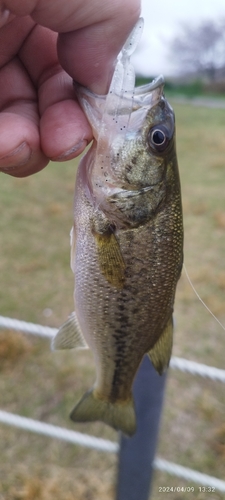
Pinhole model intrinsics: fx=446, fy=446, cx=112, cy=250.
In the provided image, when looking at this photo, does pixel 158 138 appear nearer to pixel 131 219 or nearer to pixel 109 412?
pixel 131 219

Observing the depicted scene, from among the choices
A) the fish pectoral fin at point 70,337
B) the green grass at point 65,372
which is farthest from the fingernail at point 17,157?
the green grass at point 65,372

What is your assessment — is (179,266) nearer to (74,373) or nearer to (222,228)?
(74,373)

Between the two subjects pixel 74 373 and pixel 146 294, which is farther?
pixel 74 373

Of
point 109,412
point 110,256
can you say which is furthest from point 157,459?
point 110,256

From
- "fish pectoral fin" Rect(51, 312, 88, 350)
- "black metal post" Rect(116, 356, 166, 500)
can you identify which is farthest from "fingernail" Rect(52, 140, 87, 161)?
"black metal post" Rect(116, 356, 166, 500)

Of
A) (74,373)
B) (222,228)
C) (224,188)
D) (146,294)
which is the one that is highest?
(146,294)

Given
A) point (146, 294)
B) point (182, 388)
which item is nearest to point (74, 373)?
point (182, 388)
